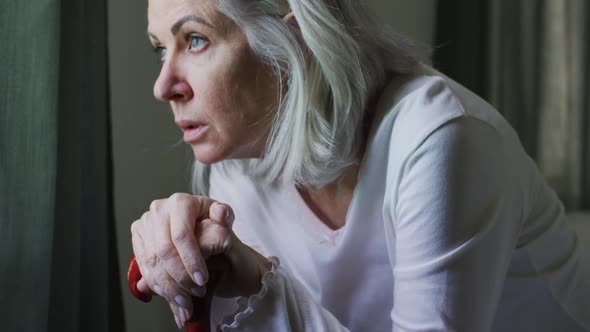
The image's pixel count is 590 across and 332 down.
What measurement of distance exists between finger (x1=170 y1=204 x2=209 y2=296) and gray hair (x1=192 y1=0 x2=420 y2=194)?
1.12ft

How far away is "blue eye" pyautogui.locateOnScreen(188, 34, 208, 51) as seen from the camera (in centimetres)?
110

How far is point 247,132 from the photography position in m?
1.15

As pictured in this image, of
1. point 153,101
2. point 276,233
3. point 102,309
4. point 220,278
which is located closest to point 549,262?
point 276,233

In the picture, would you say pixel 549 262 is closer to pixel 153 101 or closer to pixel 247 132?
pixel 247 132

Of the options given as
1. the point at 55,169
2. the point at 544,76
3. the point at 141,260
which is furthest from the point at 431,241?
the point at 544,76

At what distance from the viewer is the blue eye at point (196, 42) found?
1.10 metres

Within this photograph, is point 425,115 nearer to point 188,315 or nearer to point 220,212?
point 220,212

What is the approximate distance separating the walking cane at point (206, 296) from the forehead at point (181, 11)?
41cm

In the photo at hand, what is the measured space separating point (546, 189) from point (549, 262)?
5.3 inches

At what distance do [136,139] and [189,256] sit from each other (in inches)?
43.4

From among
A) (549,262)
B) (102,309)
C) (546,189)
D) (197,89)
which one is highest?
(197,89)

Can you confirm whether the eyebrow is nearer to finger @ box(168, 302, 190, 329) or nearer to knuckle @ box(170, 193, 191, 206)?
knuckle @ box(170, 193, 191, 206)

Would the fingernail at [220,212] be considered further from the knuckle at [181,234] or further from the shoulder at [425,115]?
the shoulder at [425,115]

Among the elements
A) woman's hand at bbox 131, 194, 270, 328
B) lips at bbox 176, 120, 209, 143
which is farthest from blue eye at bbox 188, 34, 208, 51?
woman's hand at bbox 131, 194, 270, 328
